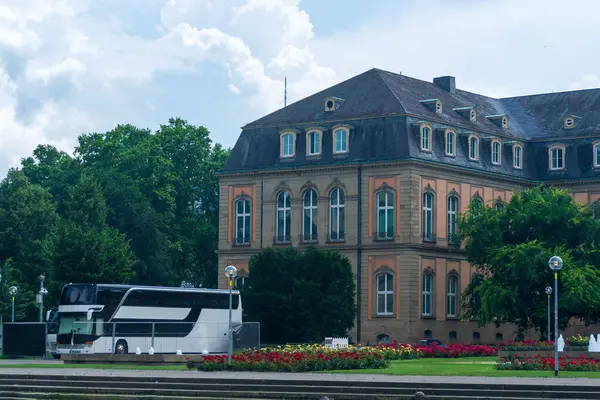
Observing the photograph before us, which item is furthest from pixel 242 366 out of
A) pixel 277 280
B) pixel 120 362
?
pixel 277 280

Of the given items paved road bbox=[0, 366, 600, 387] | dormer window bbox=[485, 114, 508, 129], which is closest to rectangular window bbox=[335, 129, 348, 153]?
dormer window bbox=[485, 114, 508, 129]

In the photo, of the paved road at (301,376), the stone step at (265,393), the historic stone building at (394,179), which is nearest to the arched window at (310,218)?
the historic stone building at (394,179)

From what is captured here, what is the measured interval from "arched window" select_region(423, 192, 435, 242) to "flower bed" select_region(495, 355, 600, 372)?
122ft

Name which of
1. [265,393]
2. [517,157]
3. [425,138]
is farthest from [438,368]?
[517,157]

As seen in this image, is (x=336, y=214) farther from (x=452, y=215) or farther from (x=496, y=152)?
(x=496, y=152)

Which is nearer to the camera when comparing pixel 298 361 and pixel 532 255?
pixel 298 361

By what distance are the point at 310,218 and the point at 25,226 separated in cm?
2863

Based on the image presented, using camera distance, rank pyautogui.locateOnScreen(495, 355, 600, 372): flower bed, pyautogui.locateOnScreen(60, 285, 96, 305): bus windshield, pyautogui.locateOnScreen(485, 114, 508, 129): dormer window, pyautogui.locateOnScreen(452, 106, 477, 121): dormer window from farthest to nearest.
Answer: pyautogui.locateOnScreen(485, 114, 508, 129): dormer window < pyautogui.locateOnScreen(452, 106, 477, 121): dormer window < pyautogui.locateOnScreen(60, 285, 96, 305): bus windshield < pyautogui.locateOnScreen(495, 355, 600, 372): flower bed

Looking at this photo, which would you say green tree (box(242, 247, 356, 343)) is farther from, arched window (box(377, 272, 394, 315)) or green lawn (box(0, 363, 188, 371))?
green lawn (box(0, 363, 188, 371))

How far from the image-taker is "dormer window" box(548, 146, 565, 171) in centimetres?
10325

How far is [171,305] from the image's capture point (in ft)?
265

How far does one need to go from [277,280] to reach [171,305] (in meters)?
8.50

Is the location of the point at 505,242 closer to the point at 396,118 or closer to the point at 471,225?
the point at 471,225

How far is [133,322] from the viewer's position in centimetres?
7388
